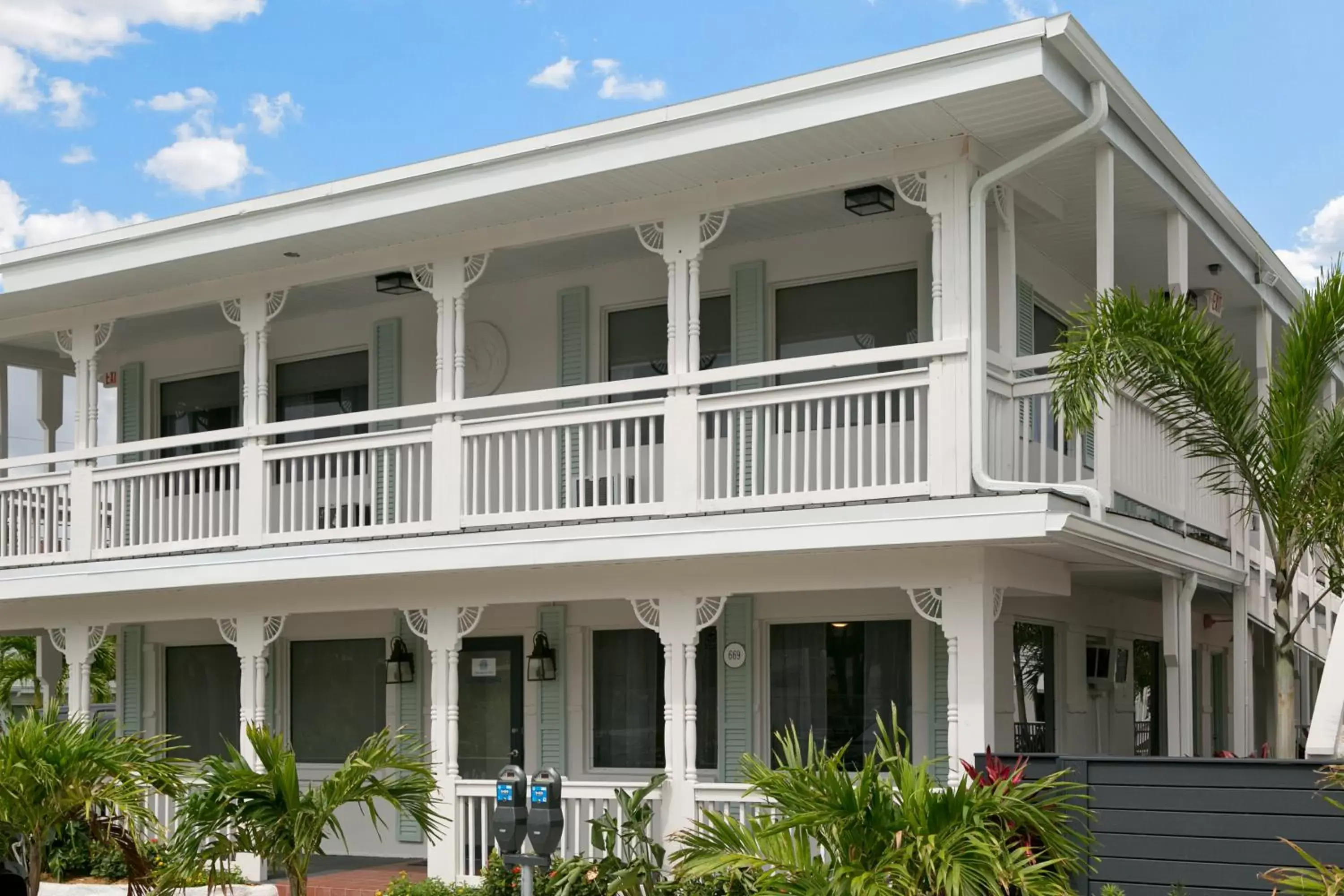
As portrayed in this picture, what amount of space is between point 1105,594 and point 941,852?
262 inches

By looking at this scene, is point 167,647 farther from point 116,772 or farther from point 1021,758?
point 1021,758

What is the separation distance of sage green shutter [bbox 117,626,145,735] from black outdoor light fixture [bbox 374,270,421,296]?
5.07 meters

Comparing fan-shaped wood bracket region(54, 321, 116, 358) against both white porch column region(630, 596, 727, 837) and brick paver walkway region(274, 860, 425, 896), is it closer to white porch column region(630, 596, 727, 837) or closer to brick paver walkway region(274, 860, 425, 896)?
brick paver walkway region(274, 860, 425, 896)

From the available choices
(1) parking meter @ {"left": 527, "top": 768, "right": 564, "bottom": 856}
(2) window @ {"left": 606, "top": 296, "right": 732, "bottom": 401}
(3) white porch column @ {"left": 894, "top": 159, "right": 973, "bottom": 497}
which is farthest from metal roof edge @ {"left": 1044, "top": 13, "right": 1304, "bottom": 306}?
(1) parking meter @ {"left": 527, "top": 768, "right": 564, "bottom": 856}

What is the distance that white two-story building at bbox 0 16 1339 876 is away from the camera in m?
9.89

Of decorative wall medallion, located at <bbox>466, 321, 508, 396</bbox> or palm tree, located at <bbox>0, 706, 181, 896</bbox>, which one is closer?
palm tree, located at <bbox>0, 706, 181, 896</bbox>

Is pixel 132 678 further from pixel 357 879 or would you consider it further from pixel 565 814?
pixel 565 814

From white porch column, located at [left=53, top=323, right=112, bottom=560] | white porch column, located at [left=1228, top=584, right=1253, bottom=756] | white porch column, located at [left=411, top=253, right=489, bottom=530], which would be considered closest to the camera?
white porch column, located at [left=411, top=253, right=489, bottom=530]

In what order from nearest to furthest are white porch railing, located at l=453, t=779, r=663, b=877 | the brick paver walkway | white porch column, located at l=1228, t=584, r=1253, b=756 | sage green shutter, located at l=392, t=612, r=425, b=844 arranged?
1. white porch railing, located at l=453, t=779, r=663, b=877
2. the brick paver walkway
3. white porch column, located at l=1228, t=584, r=1253, b=756
4. sage green shutter, located at l=392, t=612, r=425, b=844

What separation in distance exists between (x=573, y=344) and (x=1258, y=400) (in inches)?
227

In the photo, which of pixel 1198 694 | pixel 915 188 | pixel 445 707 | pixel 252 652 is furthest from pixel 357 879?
pixel 1198 694

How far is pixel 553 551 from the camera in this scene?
36.3ft

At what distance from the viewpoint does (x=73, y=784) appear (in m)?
10.1

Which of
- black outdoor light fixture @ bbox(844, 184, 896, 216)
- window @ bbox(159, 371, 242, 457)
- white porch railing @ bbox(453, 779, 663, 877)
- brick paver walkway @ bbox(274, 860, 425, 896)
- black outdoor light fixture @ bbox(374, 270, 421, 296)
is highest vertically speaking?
black outdoor light fixture @ bbox(844, 184, 896, 216)
